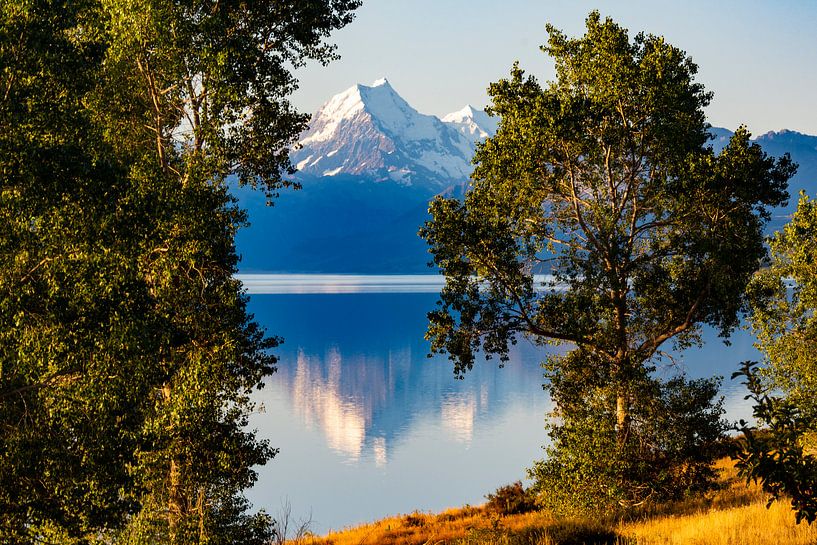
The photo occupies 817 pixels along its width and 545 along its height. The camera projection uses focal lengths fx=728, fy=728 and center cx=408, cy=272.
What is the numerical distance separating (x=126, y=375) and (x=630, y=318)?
57.5 feet

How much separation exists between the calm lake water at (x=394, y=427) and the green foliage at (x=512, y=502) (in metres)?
11.0

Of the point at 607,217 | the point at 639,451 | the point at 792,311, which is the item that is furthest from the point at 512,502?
the point at 607,217

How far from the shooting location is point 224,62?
20.9 meters

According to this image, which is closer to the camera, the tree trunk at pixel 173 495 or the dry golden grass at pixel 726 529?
the dry golden grass at pixel 726 529

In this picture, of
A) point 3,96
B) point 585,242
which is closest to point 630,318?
point 585,242

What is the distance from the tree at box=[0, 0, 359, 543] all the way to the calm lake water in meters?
15.1

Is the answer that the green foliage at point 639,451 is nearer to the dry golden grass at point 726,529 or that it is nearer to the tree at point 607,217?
the tree at point 607,217

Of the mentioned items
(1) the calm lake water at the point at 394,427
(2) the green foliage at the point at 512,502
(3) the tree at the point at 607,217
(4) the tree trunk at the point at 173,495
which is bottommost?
(1) the calm lake water at the point at 394,427

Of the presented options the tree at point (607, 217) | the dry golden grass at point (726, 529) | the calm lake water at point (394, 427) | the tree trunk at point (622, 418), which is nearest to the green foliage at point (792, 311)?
the tree at point (607, 217)

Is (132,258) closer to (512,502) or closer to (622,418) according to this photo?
(622,418)

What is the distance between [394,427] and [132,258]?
241ft

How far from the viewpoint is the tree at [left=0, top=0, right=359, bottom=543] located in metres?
15.1

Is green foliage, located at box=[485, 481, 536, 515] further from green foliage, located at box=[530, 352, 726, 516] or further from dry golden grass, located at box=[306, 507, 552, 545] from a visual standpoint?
green foliage, located at box=[530, 352, 726, 516]

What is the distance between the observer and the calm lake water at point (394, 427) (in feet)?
196
